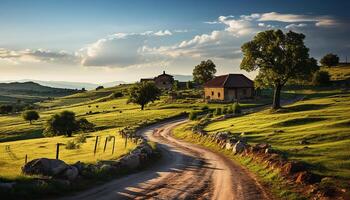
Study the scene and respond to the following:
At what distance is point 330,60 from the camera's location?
602ft

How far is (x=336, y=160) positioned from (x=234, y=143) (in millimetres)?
16679

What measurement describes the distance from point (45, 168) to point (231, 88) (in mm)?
100516

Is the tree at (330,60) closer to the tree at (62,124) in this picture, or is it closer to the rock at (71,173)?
the tree at (62,124)

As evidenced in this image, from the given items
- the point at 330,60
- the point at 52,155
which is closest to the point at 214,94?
the point at 330,60

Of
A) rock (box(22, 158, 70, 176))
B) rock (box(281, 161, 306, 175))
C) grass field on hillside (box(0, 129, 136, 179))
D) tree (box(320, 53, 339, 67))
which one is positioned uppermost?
tree (box(320, 53, 339, 67))

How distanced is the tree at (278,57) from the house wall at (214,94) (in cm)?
4322

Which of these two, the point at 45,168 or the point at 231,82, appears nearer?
the point at 45,168

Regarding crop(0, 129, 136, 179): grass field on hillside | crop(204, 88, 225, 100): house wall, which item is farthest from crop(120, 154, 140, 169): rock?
crop(204, 88, 225, 100): house wall

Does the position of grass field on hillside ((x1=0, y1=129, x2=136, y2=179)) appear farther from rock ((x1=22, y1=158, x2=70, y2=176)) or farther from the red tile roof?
the red tile roof

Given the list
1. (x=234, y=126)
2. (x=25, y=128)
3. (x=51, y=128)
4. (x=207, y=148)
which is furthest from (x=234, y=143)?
(x=25, y=128)

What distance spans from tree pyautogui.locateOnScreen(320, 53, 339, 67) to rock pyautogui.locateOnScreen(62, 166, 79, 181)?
578 ft

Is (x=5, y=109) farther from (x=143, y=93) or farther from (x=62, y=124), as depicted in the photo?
(x=62, y=124)

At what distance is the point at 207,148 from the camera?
172 ft

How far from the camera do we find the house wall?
125 m
